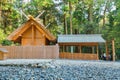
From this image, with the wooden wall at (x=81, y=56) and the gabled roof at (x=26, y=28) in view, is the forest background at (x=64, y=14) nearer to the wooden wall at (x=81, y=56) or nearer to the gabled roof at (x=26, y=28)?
the wooden wall at (x=81, y=56)

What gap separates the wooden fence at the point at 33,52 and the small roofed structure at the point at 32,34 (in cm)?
210

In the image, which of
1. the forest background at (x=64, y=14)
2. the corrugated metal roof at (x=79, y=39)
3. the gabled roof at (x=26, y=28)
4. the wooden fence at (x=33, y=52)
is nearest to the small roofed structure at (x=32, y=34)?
the gabled roof at (x=26, y=28)

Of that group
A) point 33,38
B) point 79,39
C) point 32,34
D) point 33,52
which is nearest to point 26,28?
point 32,34

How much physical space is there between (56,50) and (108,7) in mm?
19056

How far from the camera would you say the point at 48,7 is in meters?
37.7

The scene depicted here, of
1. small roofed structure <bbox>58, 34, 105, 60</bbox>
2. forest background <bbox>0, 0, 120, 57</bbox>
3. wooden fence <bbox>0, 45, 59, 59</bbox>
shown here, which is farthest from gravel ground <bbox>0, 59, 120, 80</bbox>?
forest background <bbox>0, 0, 120, 57</bbox>

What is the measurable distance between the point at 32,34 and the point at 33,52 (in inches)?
125

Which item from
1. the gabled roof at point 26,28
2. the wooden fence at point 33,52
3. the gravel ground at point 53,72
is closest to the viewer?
the gravel ground at point 53,72

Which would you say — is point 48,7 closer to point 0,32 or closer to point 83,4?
point 83,4

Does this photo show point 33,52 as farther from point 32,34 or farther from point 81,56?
point 81,56

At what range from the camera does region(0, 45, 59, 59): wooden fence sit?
940 inches

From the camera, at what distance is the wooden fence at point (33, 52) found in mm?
23875

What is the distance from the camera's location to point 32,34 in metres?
26.6

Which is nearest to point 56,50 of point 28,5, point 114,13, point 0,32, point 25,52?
point 25,52
